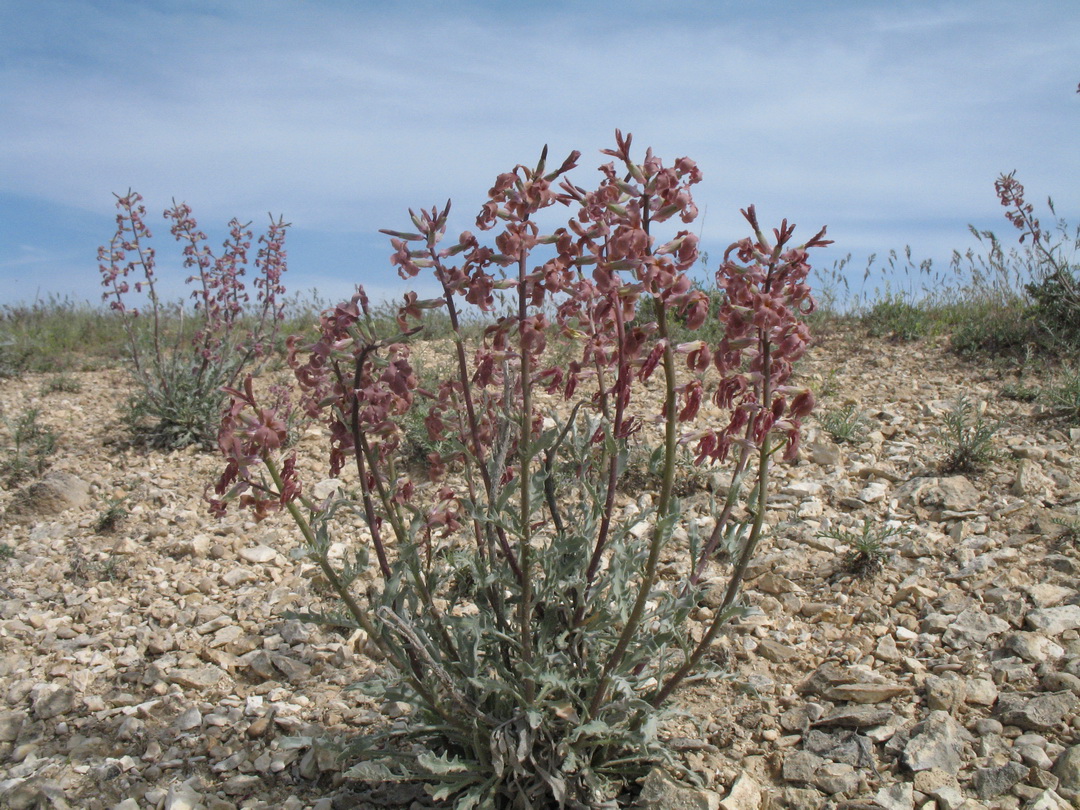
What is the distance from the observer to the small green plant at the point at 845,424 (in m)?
5.20

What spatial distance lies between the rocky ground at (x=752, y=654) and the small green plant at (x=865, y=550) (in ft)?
0.16

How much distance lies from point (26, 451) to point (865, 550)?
5858 millimetres

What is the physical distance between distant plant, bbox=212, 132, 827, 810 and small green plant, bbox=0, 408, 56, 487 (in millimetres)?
4228

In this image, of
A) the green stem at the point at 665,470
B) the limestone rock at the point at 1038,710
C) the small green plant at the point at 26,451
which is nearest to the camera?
the green stem at the point at 665,470

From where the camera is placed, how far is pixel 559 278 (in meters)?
1.94

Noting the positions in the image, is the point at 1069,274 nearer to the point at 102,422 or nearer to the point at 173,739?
the point at 173,739

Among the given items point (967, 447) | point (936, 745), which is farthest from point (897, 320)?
point (936, 745)

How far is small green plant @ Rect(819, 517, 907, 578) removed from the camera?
12.2 ft

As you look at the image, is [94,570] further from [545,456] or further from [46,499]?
[545,456]

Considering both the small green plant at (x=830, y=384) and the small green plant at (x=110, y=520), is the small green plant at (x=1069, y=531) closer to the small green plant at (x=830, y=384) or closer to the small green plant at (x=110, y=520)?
the small green plant at (x=830, y=384)

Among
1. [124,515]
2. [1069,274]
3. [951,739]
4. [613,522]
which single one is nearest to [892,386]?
[1069,274]

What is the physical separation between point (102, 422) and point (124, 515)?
2243 mm

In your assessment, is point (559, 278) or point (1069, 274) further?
point (1069, 274)

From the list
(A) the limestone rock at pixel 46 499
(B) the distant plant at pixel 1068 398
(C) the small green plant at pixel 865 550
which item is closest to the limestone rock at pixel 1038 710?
(C) the small green plant at pixel 865 550
